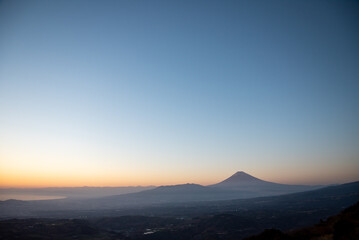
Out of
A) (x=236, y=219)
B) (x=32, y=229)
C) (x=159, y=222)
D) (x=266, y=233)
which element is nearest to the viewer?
(x=266, y=233)

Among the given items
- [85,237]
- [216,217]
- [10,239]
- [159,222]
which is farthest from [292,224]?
[10,239]

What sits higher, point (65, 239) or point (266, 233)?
point (266, 233)

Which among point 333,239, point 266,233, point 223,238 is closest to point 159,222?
point 223,238

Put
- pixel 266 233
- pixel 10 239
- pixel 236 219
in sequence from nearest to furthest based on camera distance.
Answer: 1. pixel 266 233
2. pixel 10 239
3. pixel 236 219

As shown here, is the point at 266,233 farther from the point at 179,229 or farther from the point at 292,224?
the point at 292,224

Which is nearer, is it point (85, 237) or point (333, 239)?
point (333, 239)

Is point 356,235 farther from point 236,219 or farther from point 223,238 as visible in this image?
point 236,219

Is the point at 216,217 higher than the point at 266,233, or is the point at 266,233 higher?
the point at 266,233

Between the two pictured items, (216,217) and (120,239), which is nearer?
(120,239)

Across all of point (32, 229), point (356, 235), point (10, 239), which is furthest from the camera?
Result: point (32, 229)
